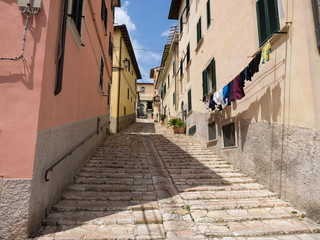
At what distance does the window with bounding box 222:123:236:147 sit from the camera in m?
7.70

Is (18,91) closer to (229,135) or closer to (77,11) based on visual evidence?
(77,11)

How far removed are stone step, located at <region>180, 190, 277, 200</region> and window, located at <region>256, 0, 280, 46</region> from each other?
424cm

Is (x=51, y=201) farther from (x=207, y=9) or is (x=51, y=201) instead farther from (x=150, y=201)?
(x=207, y=9)

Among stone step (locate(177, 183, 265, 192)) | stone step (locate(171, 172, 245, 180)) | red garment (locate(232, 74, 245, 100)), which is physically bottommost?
stone step (locate(177, 183, 265, 192))

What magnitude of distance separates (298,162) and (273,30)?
11.5ft

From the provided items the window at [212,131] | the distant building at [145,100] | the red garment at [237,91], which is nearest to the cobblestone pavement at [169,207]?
the window at [212,131]

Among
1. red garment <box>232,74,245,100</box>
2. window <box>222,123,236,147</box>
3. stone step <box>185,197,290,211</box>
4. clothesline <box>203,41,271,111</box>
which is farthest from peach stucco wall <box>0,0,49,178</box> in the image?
window <box>222,123,236,147</box>

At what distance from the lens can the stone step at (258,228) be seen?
12.4ft

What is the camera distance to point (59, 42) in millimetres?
4430

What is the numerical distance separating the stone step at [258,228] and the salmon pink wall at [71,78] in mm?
3782

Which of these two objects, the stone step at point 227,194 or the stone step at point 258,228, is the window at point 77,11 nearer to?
the stone step at point 227,194

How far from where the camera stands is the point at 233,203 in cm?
488

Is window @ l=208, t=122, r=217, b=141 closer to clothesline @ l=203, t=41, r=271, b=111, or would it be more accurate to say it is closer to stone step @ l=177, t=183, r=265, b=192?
clothesline @ l=203, t=41, r=271, b=111

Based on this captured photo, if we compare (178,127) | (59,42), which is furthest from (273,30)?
(178,127)
